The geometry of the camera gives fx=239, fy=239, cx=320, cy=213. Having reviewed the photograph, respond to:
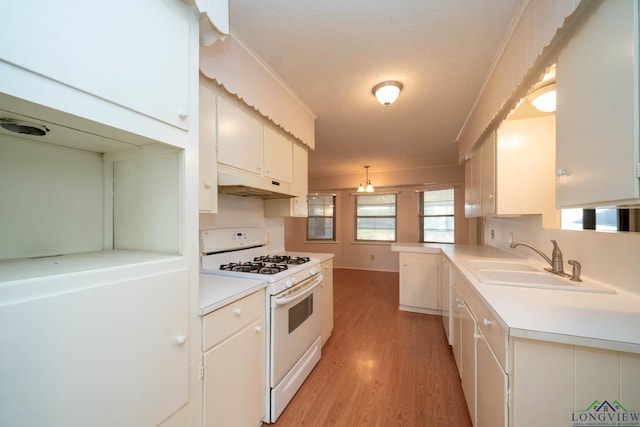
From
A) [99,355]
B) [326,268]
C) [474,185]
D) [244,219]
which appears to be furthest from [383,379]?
[474,185]

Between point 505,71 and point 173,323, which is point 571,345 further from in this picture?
point 505,71

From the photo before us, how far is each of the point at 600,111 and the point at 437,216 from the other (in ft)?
16.7

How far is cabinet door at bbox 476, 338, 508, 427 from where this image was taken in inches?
36.2

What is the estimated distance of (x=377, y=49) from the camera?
1.62 m

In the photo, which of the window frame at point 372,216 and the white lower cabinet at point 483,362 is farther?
the window frame at point 372,216

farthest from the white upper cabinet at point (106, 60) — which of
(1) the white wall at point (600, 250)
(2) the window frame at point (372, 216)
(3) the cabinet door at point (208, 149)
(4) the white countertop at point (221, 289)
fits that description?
(2) the window frame at point (372, 216)

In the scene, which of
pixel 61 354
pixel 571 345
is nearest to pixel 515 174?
pixel 571 345

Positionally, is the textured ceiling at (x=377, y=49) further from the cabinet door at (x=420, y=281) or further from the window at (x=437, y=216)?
the window at (x=437, y=216)

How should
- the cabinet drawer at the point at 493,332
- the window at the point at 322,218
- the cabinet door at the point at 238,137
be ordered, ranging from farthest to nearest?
the window at the point at 322,218, the cabinet door at the point at 238,137, the cabinet drawer at the point at 493,332

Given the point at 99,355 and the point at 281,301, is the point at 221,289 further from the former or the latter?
the point at 99,355

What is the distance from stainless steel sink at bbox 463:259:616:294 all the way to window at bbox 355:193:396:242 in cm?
401

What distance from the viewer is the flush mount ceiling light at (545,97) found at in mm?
1429

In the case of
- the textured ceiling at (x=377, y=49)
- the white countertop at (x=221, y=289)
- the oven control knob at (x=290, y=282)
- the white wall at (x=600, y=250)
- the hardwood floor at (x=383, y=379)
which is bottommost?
the hardwood floor at (x=383, y=379)

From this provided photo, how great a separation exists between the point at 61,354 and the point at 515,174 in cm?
273
